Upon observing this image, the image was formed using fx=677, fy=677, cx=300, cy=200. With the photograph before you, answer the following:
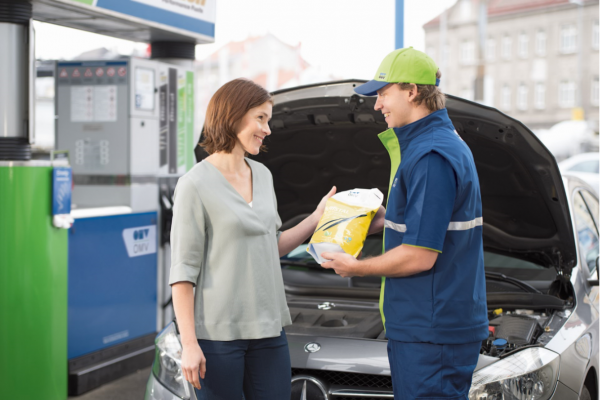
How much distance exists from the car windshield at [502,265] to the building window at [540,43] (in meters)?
48.1

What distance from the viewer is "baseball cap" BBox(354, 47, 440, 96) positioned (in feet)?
7.11

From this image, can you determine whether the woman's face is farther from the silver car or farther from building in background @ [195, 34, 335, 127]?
building in background @ [195, 34, 335, 127]

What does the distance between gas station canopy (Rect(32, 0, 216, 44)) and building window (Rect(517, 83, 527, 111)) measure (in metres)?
46.6

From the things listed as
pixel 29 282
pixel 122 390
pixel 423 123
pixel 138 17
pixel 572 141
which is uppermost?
pixel 138 17

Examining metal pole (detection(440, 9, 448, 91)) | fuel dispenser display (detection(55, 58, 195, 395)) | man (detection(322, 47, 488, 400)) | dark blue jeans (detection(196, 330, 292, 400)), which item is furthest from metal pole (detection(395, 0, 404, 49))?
metal pole (detection(440, 9, 448, 91))

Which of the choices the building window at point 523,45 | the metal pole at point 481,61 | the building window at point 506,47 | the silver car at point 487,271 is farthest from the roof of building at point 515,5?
the silver car at point 487,271

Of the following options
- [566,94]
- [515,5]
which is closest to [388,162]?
[566,94]

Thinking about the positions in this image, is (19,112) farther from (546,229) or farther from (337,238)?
(546,229)

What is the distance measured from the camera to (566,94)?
47.0 meters

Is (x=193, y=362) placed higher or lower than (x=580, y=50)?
lower

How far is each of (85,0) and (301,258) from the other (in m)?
2.25

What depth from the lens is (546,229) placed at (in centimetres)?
360

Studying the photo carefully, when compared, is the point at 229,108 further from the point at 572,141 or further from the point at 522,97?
the point at 522,97

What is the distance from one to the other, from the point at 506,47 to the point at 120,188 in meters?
48.8
